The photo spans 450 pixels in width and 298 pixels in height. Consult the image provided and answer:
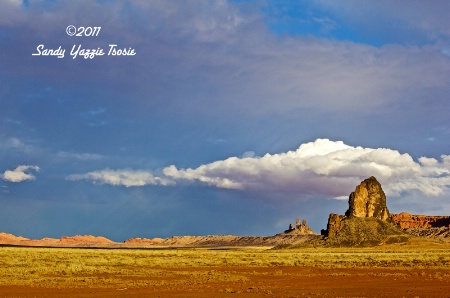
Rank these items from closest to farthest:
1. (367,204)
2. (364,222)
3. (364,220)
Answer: (364,222) → (364,220) → (367,204)

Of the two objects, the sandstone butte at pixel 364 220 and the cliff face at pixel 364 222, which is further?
the sandstone butte at pixel 364 220

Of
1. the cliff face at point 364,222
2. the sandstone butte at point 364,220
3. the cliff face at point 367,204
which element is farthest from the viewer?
the cliff face at point 367,204

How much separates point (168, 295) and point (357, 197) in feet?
559

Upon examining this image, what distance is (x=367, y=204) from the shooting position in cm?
19238

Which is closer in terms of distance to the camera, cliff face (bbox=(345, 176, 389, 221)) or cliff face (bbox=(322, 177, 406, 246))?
cliff face (bbox=(322, 177, 406, 246))

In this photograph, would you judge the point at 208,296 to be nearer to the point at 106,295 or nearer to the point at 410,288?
the point at 106,295

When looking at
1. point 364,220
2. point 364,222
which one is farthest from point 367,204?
point 364,222

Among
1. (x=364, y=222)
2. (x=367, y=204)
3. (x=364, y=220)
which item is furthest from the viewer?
(x=367, y=204)

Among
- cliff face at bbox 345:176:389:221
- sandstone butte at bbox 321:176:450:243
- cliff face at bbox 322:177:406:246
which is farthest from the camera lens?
cliff face at bbox 345:176:389:221

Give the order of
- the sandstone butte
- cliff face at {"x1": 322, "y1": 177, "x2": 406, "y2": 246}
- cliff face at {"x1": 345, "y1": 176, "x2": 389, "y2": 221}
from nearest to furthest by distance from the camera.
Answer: cliff face at {"x1": 322, "y1": 177, "x2": 406, "y2": 246}, the sandstone butte, cliff face at {"x1": 345, "y1": 176, "x2": 389, "y2": 221}

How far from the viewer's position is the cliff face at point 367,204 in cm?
19000

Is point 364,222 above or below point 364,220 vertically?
below

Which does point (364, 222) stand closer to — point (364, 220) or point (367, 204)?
point (364, 220)

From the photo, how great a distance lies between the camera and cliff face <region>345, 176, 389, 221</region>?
19000 centimetres
